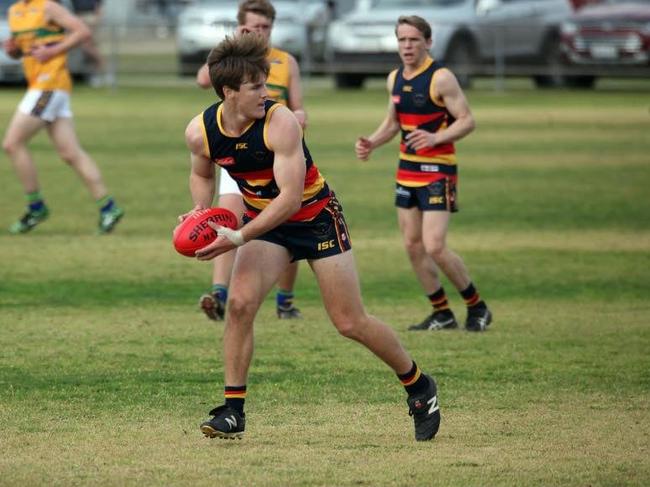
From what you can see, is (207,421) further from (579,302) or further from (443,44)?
(443,44)

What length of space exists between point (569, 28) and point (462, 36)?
8.02ft

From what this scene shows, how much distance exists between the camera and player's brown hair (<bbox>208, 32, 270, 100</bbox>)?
283 inches

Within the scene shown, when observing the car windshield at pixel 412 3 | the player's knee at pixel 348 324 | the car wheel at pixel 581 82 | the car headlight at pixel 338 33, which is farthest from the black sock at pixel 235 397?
the car wheel at pixel 581 82

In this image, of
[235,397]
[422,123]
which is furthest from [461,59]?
[235,397]

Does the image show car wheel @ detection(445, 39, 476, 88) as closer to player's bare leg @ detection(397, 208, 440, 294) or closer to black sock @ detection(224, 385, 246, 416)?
player's bare leg @ detection(397, 208, 440, 294)

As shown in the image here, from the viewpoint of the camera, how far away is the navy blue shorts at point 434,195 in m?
10.9

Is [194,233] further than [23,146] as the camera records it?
No

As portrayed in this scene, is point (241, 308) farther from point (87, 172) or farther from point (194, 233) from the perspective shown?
point (87, 172)

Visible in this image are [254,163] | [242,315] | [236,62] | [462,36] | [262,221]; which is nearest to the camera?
[236,62]

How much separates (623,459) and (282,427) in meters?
1.68

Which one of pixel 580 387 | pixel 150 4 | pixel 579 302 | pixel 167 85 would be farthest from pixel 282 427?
pixel 150 4

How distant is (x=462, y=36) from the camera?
32625 mm

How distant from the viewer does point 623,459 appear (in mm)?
7230

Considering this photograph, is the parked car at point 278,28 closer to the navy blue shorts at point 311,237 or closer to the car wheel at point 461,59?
the car wheel at point 461,59
